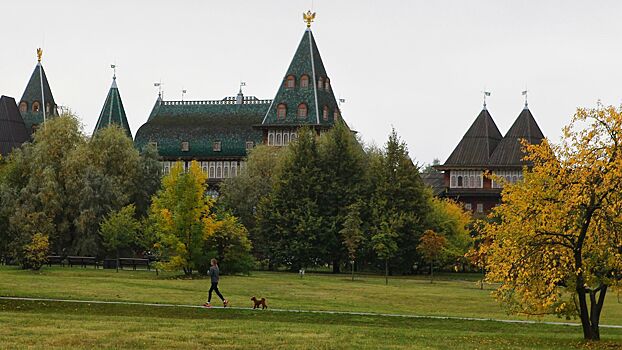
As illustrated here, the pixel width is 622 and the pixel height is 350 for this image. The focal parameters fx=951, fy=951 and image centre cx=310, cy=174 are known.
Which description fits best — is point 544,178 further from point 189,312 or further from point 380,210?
point 380,210

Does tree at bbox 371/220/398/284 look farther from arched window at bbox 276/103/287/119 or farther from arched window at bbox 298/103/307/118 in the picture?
arched window at bbox 276/103/287/119

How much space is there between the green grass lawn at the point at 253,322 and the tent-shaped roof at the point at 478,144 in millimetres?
58915

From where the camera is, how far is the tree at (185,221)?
2218 inches

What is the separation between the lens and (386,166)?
73.4 metres

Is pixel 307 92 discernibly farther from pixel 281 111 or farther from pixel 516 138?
pixel 516 138

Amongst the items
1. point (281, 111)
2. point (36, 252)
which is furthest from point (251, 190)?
point (281, 111)

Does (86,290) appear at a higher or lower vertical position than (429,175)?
lower

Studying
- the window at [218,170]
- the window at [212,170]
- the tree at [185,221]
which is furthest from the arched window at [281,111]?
the tree at [185,221]

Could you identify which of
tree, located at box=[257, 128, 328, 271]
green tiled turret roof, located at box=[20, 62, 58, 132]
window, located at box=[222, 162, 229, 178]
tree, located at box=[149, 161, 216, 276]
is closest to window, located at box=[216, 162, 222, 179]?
window, located at box=[222, 162, 229, 178]

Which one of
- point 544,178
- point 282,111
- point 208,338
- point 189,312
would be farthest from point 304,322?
point 282,111

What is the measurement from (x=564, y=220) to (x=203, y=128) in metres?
91.0

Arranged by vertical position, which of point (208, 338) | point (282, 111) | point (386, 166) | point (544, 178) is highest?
point (282, 111)

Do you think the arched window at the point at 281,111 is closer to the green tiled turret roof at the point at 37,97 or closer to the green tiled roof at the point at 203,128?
the green tiled roof at the point at 203,128

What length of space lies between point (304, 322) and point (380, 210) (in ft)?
141
